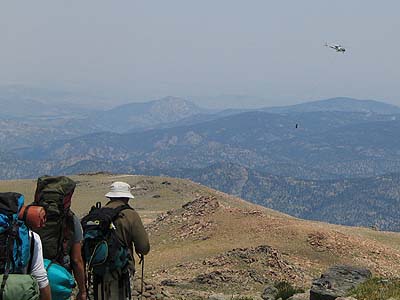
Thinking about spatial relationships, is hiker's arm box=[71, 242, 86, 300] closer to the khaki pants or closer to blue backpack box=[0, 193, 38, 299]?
the khaki pants

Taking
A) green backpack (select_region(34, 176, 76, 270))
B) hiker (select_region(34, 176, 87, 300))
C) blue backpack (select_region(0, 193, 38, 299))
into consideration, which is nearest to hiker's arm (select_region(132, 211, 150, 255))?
hiker (select_region(34, 176, 87, 300))

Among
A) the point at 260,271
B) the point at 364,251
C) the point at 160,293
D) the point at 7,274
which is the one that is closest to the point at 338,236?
the point at 364,251

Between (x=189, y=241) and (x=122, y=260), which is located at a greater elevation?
(x=122, y=260)

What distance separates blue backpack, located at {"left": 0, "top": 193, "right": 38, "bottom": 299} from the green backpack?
1115 mm

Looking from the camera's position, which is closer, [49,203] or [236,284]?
[49,203]

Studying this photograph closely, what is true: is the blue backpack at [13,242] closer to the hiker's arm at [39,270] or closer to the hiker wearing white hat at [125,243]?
the hiker's arm at [39,270]

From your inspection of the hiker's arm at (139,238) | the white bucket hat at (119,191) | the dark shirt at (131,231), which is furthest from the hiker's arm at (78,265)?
the white bucket hat at (119,191)

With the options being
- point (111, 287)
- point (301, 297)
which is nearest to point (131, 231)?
point (111, 287)

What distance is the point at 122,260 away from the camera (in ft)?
27.5

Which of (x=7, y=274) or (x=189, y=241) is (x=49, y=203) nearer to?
(x=7, y=274)

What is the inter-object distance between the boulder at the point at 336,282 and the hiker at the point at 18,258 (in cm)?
914

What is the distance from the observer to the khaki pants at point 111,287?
28.0 feet

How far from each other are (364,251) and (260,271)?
8.41 metres

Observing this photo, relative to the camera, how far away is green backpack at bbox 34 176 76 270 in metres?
6.94
